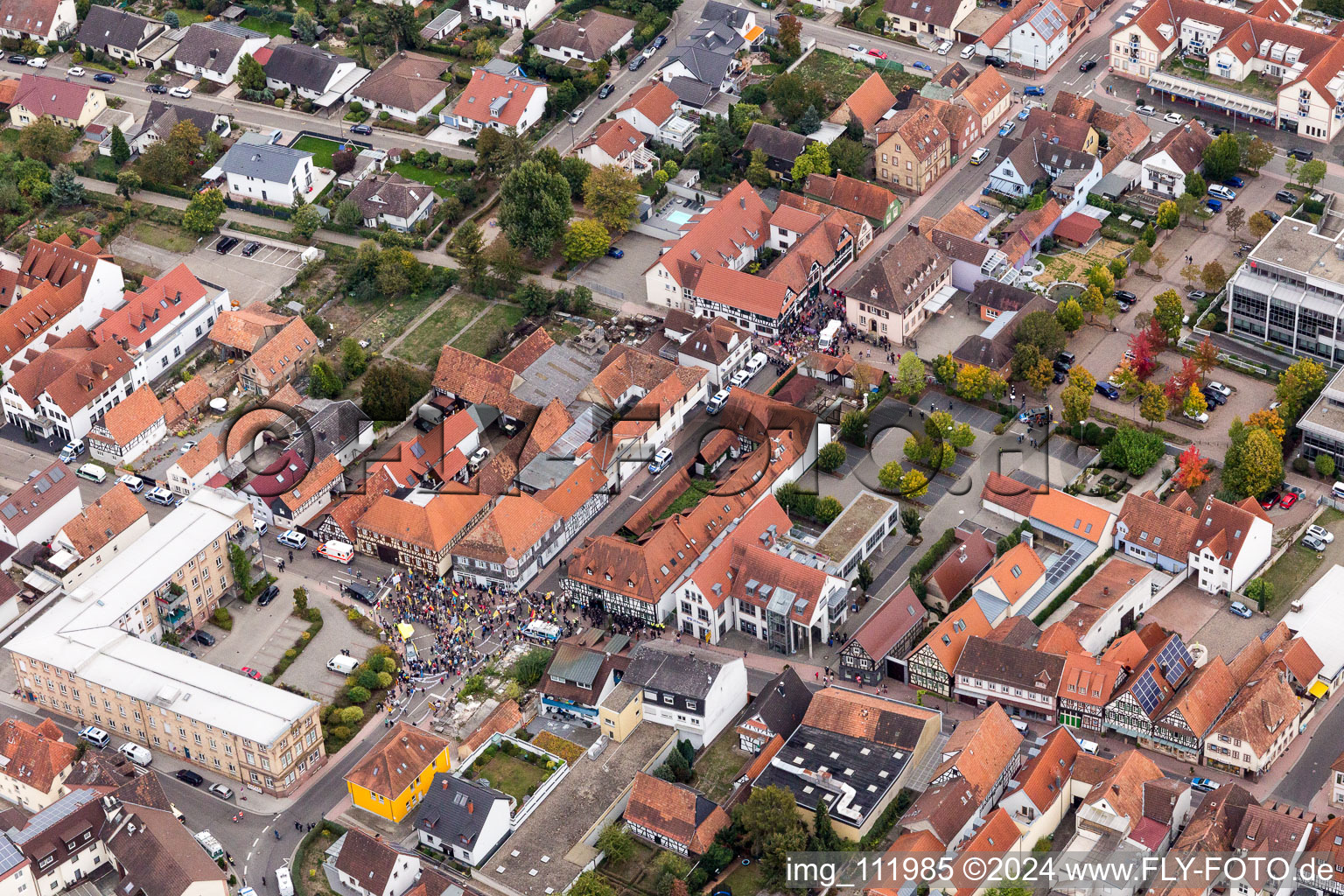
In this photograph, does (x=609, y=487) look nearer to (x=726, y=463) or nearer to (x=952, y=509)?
(x=726, y=463)

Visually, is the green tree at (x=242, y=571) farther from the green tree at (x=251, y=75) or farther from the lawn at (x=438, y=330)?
the green tree at (x=251, y=75)

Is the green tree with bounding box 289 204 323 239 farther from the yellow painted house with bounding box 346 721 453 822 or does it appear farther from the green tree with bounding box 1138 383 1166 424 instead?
the green tree with bounding box 1138 383 1166 424

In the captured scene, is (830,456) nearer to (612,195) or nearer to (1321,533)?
(1321,533)

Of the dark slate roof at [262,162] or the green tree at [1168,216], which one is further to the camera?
the dark slate roof at [262,162]

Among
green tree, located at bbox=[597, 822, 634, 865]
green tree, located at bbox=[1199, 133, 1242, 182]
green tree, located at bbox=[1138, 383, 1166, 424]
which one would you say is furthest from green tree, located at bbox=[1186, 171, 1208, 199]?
green tree, located at bbox=[597, 822, 634, 865]

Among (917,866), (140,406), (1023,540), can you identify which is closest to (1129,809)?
(917,866)

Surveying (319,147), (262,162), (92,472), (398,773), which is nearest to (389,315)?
(262,162)

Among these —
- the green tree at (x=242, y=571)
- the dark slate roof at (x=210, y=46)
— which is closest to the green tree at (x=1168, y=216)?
the green tree at (x=242, y=571)
